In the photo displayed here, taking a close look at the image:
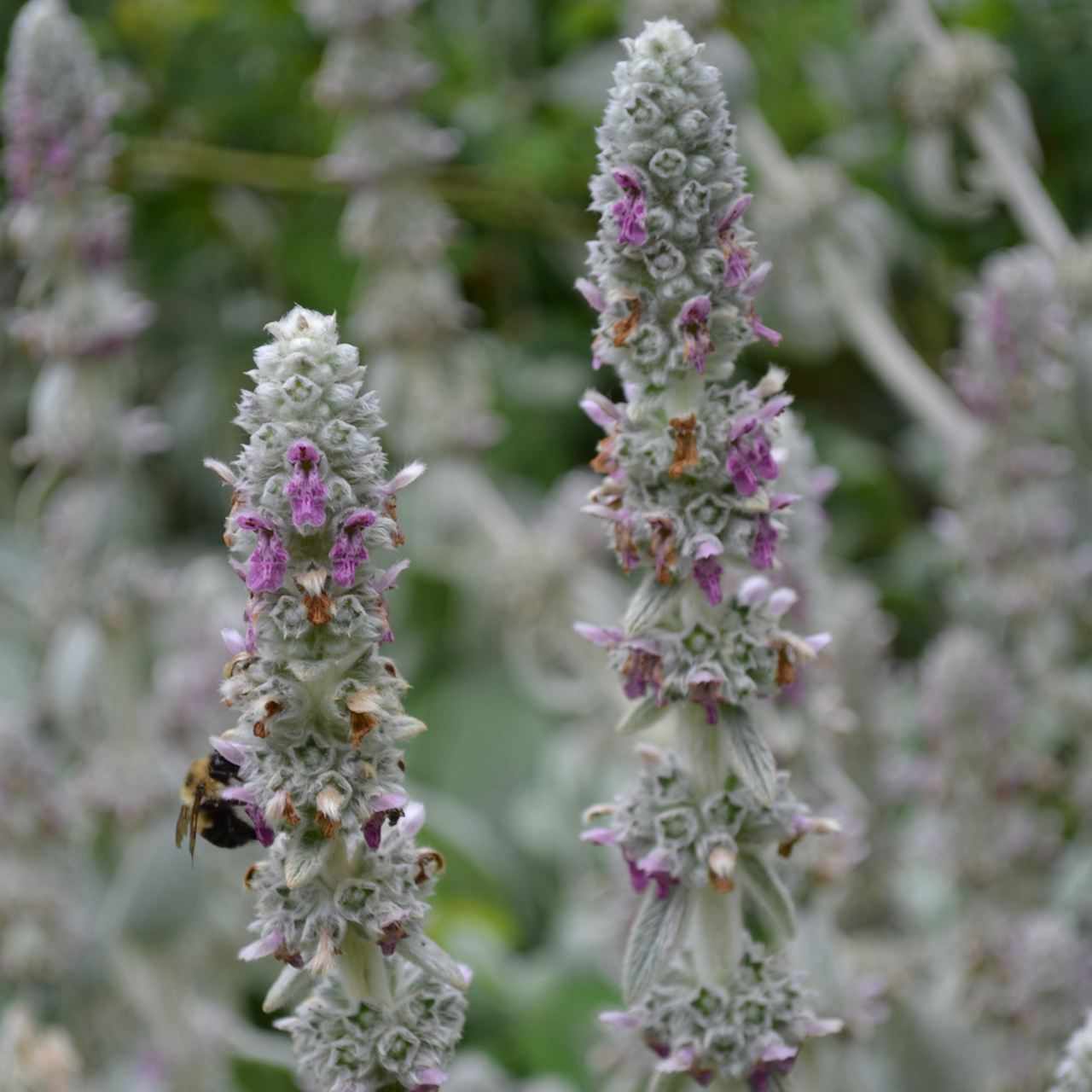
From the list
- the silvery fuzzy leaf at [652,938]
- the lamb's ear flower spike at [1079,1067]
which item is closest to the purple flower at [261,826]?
the silvery fuzzy leaf at [652,938]

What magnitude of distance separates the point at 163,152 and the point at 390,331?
30.8 inches

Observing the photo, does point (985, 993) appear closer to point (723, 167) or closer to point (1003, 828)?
point (1003, 828)

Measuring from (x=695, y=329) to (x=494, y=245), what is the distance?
2.42 m

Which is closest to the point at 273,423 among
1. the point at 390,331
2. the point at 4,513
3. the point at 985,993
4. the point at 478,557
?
the point at 985,993

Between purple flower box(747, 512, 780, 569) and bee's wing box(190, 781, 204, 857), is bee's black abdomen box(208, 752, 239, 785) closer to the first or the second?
bee's wing box(190, 781, 204, 857)

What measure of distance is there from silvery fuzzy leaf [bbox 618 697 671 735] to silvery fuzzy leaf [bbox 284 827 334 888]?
21cm

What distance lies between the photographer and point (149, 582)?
179cm

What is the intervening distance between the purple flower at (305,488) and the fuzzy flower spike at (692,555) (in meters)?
0.20

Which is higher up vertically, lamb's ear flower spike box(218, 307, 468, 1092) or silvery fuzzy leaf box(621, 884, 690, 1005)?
Result: lamb's ear flower spike box(218, 307, 468, 1092)

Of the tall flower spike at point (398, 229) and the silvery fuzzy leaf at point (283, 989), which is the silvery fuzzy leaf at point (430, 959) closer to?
the silvery fuzzy leaf at point (283, 989)

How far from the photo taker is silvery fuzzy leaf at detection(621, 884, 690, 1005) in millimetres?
834

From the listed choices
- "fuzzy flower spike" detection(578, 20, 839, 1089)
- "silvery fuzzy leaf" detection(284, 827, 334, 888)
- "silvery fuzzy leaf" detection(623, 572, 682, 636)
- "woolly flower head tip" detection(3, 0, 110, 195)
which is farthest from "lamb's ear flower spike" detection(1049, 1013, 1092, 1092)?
"woolly flower head tip" detection(3, 0, 110, 195)

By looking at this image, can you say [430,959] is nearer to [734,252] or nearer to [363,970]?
[363,970]

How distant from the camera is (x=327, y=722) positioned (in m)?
0.76
